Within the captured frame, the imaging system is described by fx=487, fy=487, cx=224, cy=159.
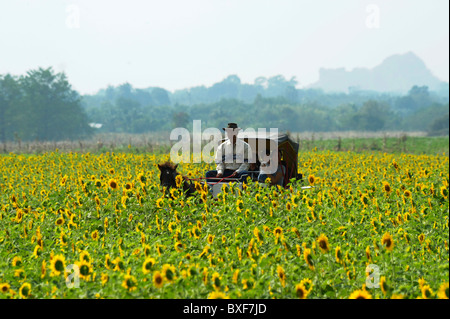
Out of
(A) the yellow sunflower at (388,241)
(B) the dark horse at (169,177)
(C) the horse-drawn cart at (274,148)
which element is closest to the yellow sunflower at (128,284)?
(A) the yellow sunflower at (388,241)

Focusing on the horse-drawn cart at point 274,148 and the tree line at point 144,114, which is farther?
the tree line at point 144,114

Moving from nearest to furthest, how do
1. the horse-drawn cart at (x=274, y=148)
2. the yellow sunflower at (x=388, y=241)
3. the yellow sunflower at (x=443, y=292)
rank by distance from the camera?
1. the yellow sunflower at (x=443, y=292)
2. the yellow sunflower at (x=388, y=241)
3. the horse-drawn cart at (x=274, y=148)

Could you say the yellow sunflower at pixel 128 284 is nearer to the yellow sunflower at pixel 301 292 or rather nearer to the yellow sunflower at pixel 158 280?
the yellow sunflower at pixel 158 280

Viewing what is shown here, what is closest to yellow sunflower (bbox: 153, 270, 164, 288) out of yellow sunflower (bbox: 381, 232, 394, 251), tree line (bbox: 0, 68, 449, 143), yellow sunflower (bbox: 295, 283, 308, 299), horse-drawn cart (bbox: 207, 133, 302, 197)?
yellow sunflower (bbox: 295, 283, 308, 299)

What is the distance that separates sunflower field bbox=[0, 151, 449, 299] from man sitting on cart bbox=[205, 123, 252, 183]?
196cm

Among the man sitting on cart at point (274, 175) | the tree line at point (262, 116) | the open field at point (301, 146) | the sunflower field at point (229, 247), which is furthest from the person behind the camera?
the tree line at point (262, 116)

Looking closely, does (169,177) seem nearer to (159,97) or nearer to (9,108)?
(9,108)

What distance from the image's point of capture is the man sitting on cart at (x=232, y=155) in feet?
Result: 32.1

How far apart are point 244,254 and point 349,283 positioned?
1.27 m

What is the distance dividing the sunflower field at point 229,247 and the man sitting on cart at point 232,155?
1958mm

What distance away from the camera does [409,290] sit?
169 inches

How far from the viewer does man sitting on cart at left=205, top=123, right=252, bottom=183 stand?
9773 mm
